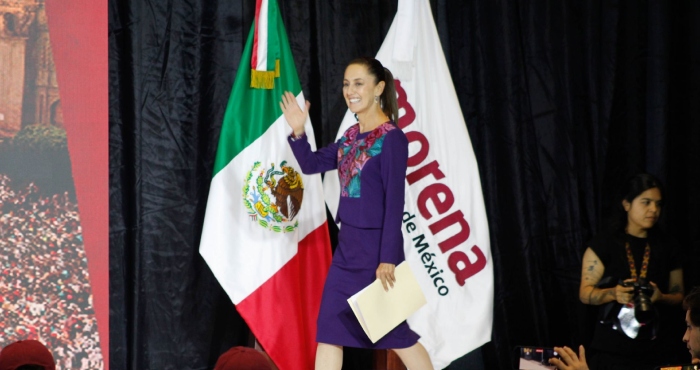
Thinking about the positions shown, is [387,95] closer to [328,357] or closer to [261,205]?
[261,205]

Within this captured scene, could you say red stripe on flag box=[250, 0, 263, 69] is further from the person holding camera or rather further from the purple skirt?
the person holding camera

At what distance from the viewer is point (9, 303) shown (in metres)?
3.72

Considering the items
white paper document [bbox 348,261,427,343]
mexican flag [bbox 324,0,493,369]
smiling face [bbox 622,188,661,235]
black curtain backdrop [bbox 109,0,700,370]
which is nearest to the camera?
white paper document [bbox 348,261,427,343]

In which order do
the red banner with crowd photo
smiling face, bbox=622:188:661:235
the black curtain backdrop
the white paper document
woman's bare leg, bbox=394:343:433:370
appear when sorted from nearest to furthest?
1. the white paper document
2. woman's bare leg, bbox=394:343:433:370
3. the red banner with crowd photo
4. smiling face, bbox=622:188:661:235
5. the black curtain backdrop

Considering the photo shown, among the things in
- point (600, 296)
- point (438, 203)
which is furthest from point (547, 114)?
point (600, 296)

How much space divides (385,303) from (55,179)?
1516 mm

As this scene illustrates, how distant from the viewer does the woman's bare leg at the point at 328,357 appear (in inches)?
132

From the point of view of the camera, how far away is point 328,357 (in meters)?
3.36

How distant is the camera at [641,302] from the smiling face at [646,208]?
0.29 meters

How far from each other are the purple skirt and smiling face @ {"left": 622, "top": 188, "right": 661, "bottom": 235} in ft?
4.20

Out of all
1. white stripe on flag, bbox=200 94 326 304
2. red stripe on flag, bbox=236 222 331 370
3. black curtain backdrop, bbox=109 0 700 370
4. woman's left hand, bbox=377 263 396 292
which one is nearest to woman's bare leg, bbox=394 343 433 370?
woman's left hand, bbox=377 263 396 292

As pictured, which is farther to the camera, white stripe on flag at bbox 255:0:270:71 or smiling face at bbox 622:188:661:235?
smiling face at bbox 622:188:661:235

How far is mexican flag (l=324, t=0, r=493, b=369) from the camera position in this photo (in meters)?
4.14

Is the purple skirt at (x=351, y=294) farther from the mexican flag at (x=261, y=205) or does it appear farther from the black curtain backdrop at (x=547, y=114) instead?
the black curtain backdrop at (x=547, y=114)
